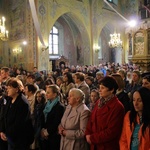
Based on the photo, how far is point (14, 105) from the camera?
3457mm

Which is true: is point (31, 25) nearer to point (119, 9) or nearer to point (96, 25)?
point (96, 25)

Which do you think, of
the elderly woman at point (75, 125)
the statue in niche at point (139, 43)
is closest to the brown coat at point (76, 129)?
the elderly woman at point (75, 125)

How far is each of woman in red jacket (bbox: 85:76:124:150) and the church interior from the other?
835 centimetres

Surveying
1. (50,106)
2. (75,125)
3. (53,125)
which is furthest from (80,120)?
(50,106)

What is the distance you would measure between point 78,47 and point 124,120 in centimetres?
1932

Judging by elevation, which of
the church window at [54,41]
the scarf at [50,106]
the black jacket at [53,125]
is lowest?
the black jacket at [53,125]

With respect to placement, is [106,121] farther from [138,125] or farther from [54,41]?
[54,41]

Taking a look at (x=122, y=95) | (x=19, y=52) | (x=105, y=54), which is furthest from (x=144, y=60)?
(x=105, y=54)

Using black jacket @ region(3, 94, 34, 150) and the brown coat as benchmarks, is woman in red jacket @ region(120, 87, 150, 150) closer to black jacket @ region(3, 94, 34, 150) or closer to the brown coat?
the brown coat

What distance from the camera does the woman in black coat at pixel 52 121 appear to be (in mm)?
3684

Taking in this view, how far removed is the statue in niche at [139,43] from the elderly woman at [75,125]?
858 cm

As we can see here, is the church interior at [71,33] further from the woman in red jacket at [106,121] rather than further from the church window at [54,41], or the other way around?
the woman in red jacket at [106,121]

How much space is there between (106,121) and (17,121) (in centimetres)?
134

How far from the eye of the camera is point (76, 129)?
3.22 meters
